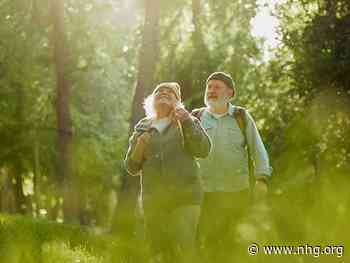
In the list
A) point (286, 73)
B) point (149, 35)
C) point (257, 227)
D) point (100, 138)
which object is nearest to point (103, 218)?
point (100, 138)

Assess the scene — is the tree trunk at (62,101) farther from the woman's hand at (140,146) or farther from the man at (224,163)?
the woman's hand at (140,146)

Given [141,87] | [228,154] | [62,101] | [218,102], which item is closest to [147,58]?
[141,87]

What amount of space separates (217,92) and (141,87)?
29.8 ft

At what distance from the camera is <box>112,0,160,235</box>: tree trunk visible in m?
16.4

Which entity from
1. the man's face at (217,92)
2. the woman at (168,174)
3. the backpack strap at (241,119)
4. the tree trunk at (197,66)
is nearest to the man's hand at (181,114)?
the woman at (168,174)

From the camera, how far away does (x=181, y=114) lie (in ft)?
22.3

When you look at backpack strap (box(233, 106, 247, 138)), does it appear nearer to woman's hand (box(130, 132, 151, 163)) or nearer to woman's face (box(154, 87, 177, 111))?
woman's face (box(154, 87, 177, 111))

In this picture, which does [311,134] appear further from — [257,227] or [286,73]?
[257,227]

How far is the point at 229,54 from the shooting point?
29.3 meters

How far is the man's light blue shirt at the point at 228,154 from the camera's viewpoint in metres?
8.17

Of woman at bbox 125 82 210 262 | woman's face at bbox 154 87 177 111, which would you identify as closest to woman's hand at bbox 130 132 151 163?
woman at bbox 125 82 210 262

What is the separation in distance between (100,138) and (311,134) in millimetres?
15246

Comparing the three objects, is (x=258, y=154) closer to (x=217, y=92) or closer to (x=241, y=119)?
(x=241, y=119)

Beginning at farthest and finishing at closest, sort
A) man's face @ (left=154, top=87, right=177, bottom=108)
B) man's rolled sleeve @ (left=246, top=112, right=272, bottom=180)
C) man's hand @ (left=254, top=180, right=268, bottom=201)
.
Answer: man's rolled sleeve @ (left=246, top=112, right=272, bottom=180), man's hand @ (left=254, top=180, right=268, bottom=201), man's face @ (left=154, top=87, right=177, bottom=108)
